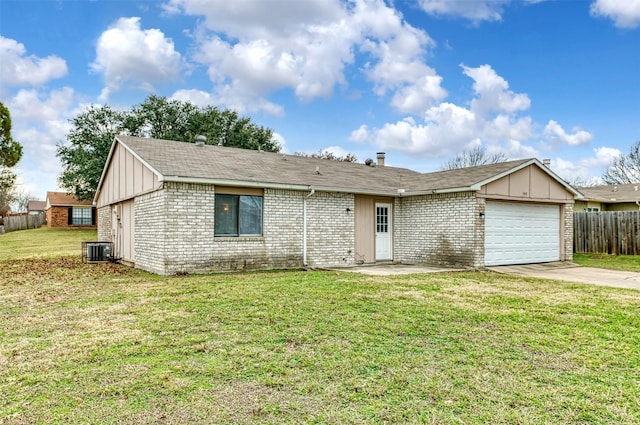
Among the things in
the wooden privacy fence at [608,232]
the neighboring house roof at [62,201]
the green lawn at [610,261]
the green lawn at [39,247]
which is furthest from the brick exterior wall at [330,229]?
the neighboring house roof at [62,201]

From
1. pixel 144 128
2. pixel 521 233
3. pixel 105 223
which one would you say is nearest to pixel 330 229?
pixel 521 233

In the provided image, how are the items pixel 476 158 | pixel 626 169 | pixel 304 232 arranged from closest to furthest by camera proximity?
pixel 304 232
pixel 626 169
pixel 476 158

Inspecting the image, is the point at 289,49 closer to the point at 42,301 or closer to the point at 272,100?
the point at 272,100

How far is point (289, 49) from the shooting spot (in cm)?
1614

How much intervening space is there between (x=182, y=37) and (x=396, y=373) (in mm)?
15375

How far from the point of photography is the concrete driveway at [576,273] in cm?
991

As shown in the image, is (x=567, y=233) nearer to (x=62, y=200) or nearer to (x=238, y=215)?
(x=238, y=215)

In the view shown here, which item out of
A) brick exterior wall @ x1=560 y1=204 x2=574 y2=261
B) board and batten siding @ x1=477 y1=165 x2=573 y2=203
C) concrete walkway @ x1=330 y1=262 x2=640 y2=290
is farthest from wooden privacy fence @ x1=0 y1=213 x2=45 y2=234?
brick exterior wall @ x1=560 y1=204 x2=574 y2=261

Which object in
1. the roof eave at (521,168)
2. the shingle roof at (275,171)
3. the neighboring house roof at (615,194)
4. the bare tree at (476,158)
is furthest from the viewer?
the bare tree at (476,158)

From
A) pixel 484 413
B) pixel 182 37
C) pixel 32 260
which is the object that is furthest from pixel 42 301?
pixel 182 37

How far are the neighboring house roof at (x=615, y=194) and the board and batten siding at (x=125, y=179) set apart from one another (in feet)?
73.5

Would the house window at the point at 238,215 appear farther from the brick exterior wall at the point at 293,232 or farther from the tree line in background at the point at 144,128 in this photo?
the tree line in background at the point at 144,128

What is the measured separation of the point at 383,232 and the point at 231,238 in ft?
17.9

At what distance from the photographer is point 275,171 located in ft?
A: 44.4
